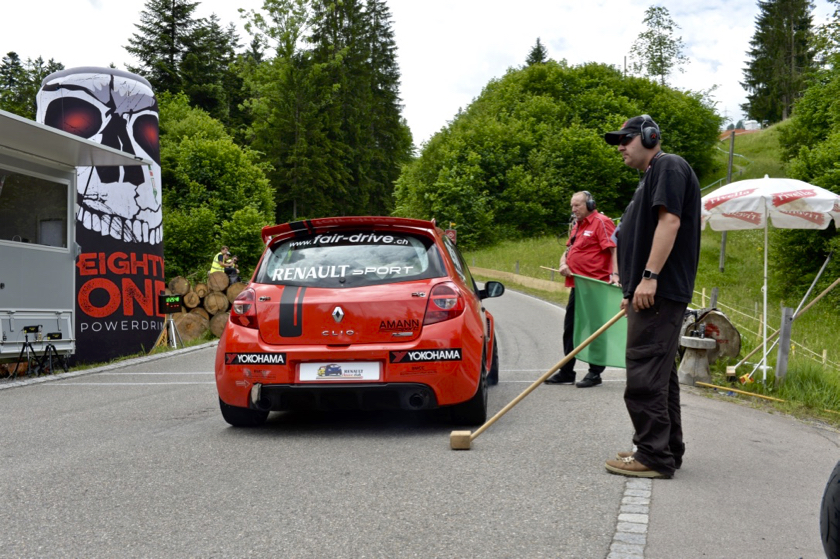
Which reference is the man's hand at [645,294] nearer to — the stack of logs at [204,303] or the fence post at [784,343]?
the fence post at [784,343]

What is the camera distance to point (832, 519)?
271cm

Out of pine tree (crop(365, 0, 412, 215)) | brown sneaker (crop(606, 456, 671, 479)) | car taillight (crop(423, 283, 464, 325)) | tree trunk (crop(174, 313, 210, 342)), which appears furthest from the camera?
pine tree (crop(365, 0, 412, 215))

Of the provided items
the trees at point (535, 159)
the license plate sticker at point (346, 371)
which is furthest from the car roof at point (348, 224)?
the trees at point (535, 159)

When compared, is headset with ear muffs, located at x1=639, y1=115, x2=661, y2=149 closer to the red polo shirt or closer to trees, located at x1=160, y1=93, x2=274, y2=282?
the red polo shirt

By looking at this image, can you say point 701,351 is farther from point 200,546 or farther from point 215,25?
point 215,25

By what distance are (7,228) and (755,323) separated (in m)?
18.5

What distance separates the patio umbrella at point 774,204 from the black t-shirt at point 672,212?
4.69 meters

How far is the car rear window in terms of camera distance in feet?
19.9

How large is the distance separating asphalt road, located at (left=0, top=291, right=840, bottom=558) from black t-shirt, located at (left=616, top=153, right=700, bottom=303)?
1098 mm

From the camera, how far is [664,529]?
379 cm

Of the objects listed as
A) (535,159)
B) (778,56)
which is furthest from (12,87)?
(778,56)

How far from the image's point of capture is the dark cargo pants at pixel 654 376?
4684 millimetres

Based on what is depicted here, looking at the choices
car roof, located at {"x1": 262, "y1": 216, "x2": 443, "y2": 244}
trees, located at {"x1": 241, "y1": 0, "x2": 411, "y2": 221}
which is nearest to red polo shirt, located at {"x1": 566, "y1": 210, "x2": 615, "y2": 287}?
car roof, located at {"x1": 262, "y1": 216, "x2": 443, "y2": 244}

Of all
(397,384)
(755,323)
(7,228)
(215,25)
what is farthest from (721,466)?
(215,25)
